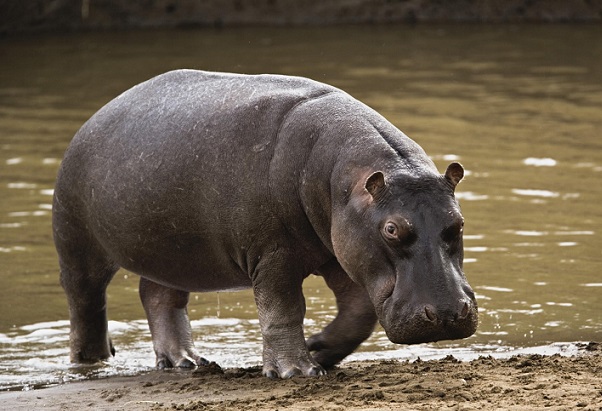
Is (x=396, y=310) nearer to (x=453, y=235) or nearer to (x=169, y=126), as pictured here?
(x=453, y=235)

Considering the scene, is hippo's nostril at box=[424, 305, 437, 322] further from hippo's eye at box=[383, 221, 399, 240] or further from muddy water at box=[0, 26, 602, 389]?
muddy water at box=[0, 26, 602, 389]

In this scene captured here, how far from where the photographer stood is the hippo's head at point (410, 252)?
181 inches

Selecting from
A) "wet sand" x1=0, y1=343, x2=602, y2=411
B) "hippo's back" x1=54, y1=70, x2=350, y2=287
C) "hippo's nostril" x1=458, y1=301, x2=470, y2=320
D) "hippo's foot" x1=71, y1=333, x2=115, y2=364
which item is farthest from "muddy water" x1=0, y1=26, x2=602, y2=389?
"hippo's nostril" x1=458, y1=301, x2=470, y2=320

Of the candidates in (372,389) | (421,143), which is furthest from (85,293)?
(421,143)

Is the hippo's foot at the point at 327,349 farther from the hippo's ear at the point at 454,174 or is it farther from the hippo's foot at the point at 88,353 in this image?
the hippo's foot at the point at 88,353

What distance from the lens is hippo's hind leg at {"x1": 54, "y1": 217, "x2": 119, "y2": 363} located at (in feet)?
20.7

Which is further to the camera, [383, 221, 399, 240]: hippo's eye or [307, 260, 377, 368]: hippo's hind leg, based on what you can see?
[307, 260, 377, 368]: hippo's hind leg

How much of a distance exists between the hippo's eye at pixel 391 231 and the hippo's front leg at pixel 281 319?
707 mm

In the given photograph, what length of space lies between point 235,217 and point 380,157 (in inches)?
28.8

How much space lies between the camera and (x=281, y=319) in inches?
210

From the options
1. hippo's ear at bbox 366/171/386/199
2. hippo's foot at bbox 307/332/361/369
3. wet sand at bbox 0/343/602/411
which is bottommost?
wet sand at bbox 0/343/602/411

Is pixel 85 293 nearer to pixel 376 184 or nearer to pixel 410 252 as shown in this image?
pixel 376 184

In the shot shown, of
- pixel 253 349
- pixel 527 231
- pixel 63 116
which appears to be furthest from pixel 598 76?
pixel 253 349

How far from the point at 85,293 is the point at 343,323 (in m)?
1.52
